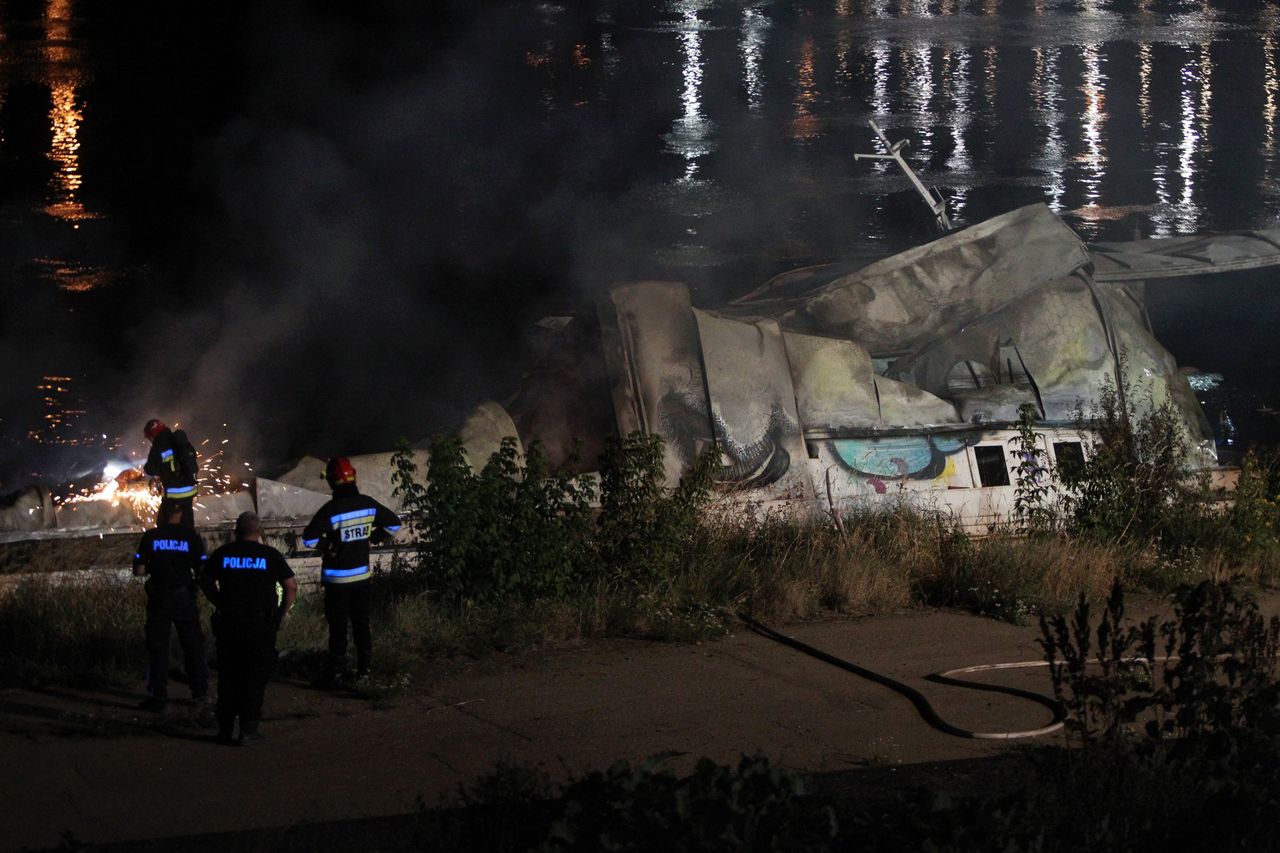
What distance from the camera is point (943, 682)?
8188 millimetres

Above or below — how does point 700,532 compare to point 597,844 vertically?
below

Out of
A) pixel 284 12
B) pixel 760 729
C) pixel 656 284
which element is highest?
pixel 284 12

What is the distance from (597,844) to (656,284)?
7312 mm

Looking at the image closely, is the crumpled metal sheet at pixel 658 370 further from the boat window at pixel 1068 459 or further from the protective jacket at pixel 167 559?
the protective jacket at pixel 167 559

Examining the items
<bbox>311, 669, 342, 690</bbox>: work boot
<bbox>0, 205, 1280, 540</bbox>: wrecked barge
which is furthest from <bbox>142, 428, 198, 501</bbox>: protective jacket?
<bbox>311, 669, 342, 690</bbox>: work boot

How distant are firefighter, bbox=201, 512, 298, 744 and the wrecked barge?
2882 mm

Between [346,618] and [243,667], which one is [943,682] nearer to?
[346,618]

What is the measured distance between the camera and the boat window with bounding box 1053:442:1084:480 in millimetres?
11445

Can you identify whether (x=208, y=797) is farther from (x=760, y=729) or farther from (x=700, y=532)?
(x=700, y=532)

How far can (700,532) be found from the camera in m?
10.3

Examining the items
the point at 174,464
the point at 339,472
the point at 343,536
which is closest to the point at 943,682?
the point at 343,536

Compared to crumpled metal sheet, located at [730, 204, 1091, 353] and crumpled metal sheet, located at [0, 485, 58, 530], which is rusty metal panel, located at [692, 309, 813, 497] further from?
crumpled metal sheet, located at [0, 485, 58, 530]

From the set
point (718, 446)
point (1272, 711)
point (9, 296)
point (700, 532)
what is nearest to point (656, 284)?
point (718, 446)

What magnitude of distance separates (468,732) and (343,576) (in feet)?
4.23
